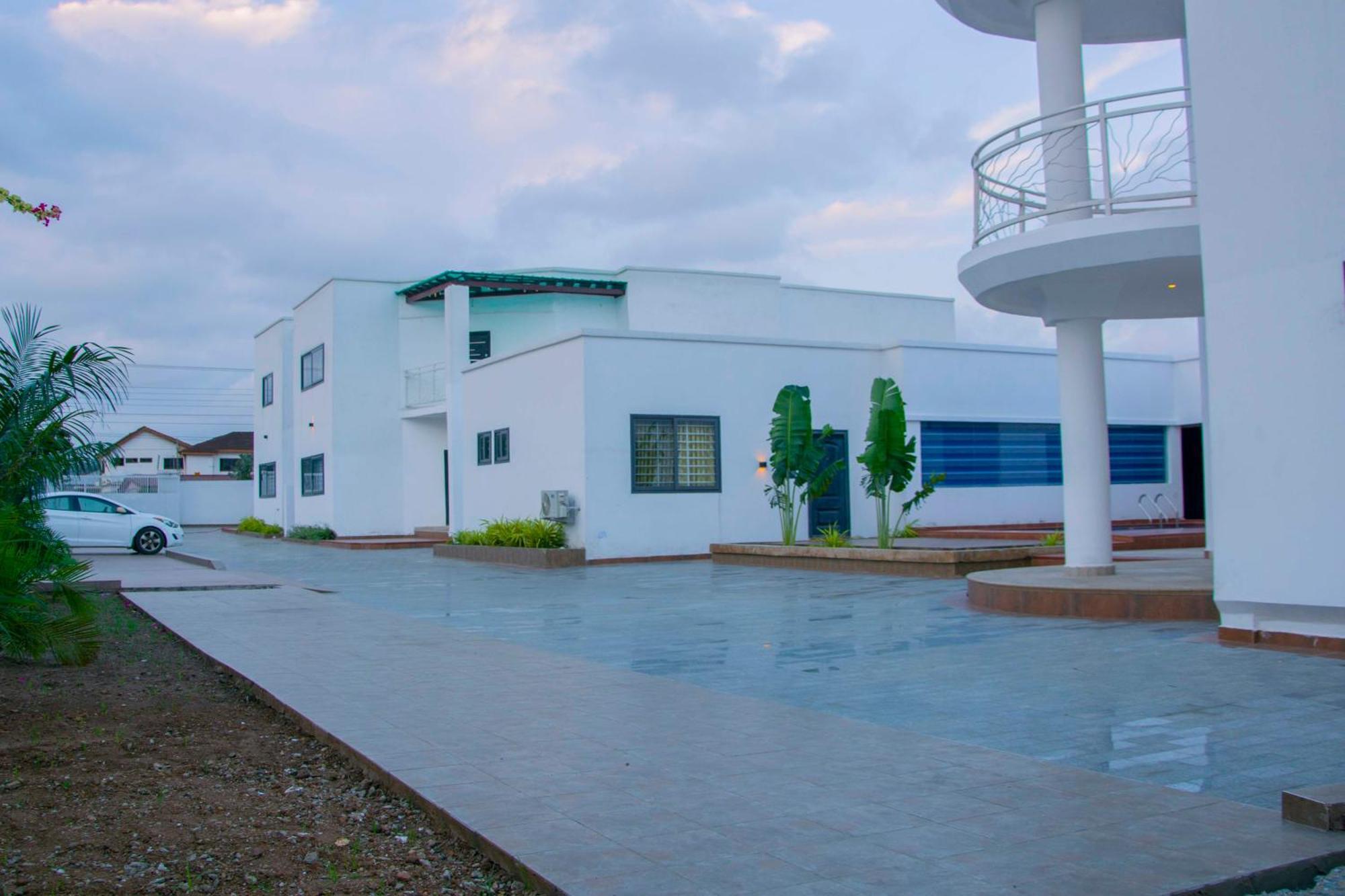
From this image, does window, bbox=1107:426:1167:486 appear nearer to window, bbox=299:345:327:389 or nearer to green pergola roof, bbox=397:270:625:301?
green pergola roof, bbox=397:270:625:301

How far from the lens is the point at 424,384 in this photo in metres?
30.6

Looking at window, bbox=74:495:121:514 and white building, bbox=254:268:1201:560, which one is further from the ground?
white building, bbox=254:268:1201:560

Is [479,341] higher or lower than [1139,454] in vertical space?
higher

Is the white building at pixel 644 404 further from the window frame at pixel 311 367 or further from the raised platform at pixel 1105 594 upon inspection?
the raised platform at pixel 1105 594

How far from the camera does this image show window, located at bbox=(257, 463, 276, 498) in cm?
3919

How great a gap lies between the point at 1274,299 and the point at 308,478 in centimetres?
3017

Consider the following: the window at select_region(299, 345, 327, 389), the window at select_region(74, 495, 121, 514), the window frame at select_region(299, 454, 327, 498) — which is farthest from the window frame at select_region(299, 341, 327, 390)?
the window at select_region(74, 495, 121, 514)

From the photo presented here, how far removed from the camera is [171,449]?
73.1 m

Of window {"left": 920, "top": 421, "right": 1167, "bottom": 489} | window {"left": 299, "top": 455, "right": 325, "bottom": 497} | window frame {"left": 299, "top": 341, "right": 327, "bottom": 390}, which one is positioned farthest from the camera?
window {"left": 299, "top": 455, "right": 325, "bottom": 497}

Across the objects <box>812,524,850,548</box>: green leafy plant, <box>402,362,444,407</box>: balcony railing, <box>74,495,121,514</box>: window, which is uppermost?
<box>402,362,444,407</box>: balcony railing

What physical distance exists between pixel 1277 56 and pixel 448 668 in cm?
756

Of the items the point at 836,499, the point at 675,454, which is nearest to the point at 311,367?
the point at 675,454

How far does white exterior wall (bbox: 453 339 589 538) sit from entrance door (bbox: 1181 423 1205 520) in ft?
47.6

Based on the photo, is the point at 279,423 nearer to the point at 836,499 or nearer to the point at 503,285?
the point at 503,285
